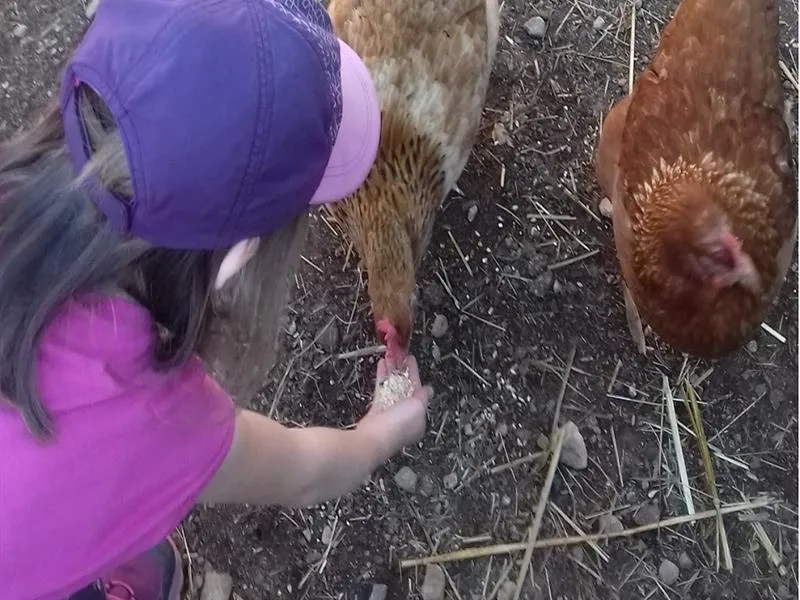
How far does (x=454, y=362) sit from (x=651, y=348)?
1.71ft

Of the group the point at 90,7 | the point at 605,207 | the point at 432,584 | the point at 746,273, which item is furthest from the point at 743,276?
the point at 90,7

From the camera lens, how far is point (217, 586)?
1916 millimetres

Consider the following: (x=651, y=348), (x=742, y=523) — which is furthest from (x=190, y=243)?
(x=742, y=523)

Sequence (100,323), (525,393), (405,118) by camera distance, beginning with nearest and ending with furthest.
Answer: (100,323)
(405,118)
(525,393)

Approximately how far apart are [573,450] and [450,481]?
32 centimetres

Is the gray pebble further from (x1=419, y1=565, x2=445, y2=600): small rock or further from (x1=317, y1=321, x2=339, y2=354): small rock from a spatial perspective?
(x1=317, y1=321, x2=339, y2=354): small rock

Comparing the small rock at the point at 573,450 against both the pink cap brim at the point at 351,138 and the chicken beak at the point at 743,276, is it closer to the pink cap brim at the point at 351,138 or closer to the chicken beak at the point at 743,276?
the chicken beak at the point at 743,276

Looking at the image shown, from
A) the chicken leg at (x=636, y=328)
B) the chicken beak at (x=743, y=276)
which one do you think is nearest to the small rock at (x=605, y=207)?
the chicken leg at (x=636, y=328)

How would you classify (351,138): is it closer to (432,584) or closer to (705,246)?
(705,246)

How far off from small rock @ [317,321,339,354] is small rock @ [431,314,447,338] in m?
0.25

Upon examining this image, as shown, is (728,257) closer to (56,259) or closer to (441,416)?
(441,416)

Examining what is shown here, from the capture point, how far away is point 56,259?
34.6 inches

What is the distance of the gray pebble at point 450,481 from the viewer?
196 centimetres

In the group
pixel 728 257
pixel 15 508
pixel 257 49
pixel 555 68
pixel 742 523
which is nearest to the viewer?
pixel 257 49
